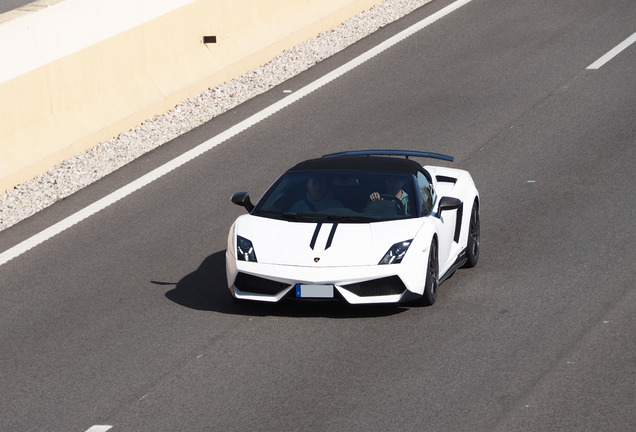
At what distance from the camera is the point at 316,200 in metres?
11.7

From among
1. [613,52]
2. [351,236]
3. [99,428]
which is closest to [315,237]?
[351,236]

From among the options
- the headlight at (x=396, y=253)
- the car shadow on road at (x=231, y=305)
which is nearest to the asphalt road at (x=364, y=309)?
the car shadow on road at (x=231, y=305)

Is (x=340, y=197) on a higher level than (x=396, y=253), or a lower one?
higher

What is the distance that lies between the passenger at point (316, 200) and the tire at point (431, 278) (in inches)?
39.5

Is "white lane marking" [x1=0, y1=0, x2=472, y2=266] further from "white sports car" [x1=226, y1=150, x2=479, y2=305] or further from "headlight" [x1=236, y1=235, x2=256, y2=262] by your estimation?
"headlight" [x1=236, y1=235, x2=256, y2=262]

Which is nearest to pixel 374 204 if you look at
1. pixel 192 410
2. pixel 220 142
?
pixel 192 410

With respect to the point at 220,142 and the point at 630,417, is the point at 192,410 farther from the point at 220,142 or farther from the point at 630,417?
the point at 220,142

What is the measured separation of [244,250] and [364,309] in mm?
1219

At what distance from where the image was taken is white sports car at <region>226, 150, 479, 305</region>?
35.1ft

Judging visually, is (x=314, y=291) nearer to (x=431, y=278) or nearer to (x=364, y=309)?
(x=364, y=309)

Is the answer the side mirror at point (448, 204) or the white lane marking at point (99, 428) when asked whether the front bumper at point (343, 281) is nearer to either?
the side mirror at point (448, 204)

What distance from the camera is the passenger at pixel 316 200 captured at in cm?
1159

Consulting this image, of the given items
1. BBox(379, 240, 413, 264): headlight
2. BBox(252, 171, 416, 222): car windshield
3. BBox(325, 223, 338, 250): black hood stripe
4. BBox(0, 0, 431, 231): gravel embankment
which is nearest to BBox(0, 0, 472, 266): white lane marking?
BBox(0, 0, 431, 231): gravel embankment

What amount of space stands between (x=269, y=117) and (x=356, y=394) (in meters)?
9.08
